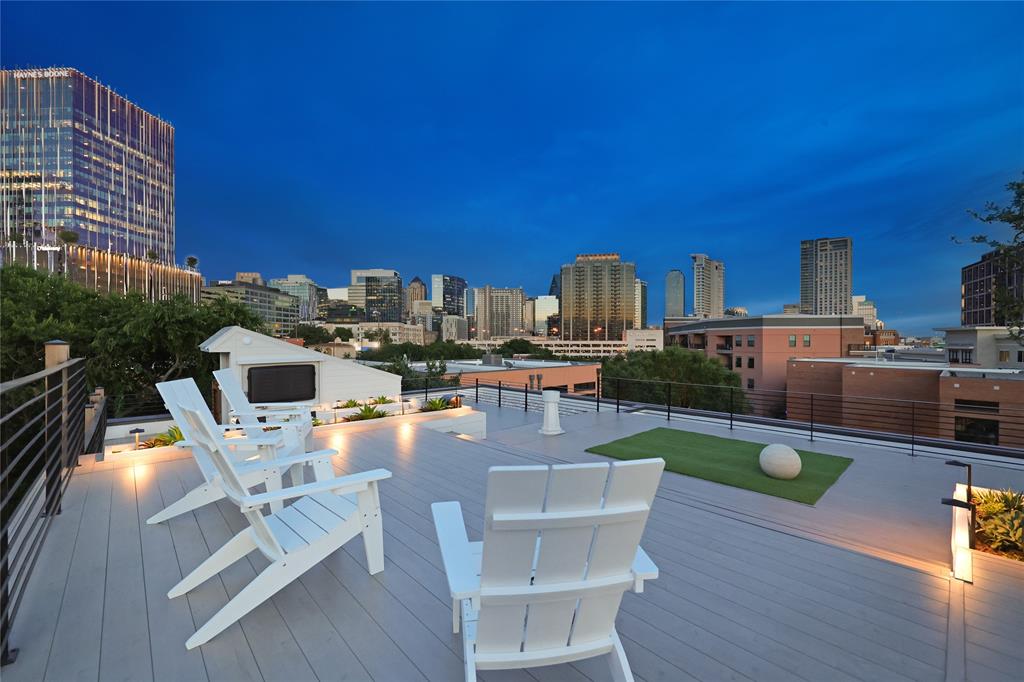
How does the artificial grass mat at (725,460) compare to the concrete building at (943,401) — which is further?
the concrete building at (943,401)

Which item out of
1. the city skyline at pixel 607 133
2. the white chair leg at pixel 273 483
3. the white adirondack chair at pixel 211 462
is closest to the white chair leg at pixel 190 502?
the white adirondack chair at pixel 211 462

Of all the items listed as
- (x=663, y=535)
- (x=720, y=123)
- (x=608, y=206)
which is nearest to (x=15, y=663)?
(x=663, y=535)

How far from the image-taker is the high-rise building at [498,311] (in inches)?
6742

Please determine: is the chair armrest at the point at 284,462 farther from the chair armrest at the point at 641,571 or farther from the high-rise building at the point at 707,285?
the high-rise building at the point at 707,285

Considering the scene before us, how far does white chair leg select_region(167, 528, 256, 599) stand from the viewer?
231 centimetres

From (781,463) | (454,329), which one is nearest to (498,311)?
(454,329)

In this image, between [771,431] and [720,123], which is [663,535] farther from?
[720,123]

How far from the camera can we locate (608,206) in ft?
350

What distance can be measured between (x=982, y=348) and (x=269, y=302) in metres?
140

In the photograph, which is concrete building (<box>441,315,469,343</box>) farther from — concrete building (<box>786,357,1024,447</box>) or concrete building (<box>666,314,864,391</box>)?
concrete building (<box>786,357,1024,447</box>)

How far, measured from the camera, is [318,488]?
7.49 ft

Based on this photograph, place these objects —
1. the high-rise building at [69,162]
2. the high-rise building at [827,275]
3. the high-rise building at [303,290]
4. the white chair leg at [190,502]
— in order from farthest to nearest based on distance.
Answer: the high-rise building at [303,290]
the high-rise building at [827,275]
the high-rise building at [69,162]
the white chair leg at [190,502]

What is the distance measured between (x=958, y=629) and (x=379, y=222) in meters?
135

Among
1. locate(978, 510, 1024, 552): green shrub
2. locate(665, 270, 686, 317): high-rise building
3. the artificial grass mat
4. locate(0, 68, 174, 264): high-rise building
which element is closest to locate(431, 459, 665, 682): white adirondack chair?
locate(978, 510, 1024, 552): green shrub
